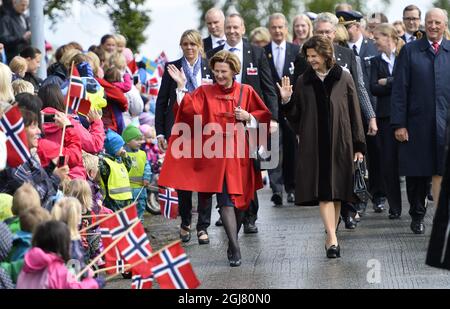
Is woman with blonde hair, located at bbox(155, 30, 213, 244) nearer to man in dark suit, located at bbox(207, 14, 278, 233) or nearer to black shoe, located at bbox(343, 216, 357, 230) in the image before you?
man in dark suit, located at bbox(207, 14, 278, 233)

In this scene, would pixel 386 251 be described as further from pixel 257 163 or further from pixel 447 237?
pixel 447 237

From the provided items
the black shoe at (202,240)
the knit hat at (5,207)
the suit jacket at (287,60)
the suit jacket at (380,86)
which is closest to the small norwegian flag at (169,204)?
the black shoe at (202,240)

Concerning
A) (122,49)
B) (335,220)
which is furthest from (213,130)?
(122,49)

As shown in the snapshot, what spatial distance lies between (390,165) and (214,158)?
381cm

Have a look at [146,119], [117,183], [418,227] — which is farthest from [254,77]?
[146,119]

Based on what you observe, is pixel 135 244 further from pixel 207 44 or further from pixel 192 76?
pixel 207 44

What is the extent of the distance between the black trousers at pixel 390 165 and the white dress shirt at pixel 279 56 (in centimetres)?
191

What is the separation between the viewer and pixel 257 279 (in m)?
11.9

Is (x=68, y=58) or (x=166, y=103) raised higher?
(x=68, y=58)

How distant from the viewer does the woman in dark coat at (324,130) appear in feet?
43.1

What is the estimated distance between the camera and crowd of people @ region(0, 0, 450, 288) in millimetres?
11930

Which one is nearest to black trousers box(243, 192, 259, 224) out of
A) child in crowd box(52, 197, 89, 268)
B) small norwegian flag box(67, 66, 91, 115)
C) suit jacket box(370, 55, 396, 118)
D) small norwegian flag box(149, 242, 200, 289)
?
suit jacket box(370, 55, 396, 118)

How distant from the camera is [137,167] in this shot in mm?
15555

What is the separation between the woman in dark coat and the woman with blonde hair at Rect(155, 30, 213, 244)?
5.45ft
